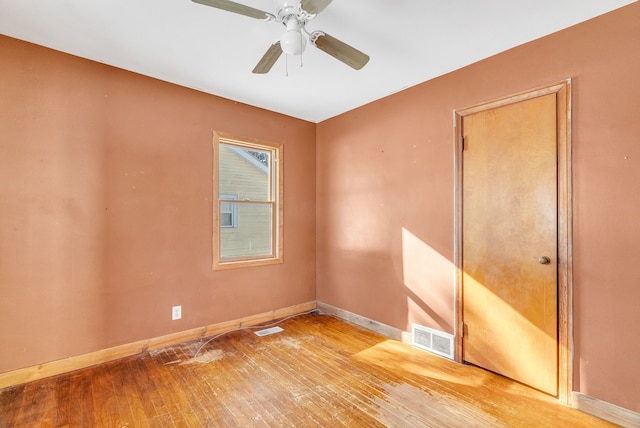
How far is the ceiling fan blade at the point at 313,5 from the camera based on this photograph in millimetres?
1594

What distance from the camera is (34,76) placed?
8.06ft

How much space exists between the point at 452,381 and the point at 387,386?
54 centimetres

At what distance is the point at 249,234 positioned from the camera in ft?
12.7

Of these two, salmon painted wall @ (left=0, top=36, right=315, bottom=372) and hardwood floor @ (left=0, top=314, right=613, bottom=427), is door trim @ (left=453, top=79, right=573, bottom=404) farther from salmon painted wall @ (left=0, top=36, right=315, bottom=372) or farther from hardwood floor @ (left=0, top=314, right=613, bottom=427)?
salmon painted wall @ (left=0, top=36, right=315, bottom=372)

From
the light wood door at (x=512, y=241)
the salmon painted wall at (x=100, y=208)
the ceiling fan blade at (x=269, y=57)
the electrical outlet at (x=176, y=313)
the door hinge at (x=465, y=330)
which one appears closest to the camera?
the ceiling fan blade at (x=269, y=57)

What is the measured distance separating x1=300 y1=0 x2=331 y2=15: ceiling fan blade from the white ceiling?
40 cm

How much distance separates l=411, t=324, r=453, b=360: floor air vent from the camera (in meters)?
2.83

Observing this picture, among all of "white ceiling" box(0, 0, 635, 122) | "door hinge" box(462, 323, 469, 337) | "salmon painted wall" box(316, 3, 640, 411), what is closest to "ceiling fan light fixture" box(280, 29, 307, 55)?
"white ceiling" box(0, 0, 635, 122)

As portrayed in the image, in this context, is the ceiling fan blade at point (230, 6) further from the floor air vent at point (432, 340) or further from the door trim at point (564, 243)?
the floor air vent at point (432, 340)

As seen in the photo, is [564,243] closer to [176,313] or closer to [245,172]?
[245,172]

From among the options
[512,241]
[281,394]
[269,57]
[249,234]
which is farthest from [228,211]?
[512,241]

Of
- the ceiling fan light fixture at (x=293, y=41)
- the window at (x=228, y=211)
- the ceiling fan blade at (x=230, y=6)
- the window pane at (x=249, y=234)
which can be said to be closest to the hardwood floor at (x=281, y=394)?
the window pane at (x=249, y=234)

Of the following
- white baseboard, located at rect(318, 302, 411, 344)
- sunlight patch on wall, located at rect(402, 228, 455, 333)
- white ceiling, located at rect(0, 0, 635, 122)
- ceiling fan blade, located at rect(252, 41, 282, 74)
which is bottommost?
white baseboard, located at rect(318, 302, 411, 344)

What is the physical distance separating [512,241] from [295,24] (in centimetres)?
227
